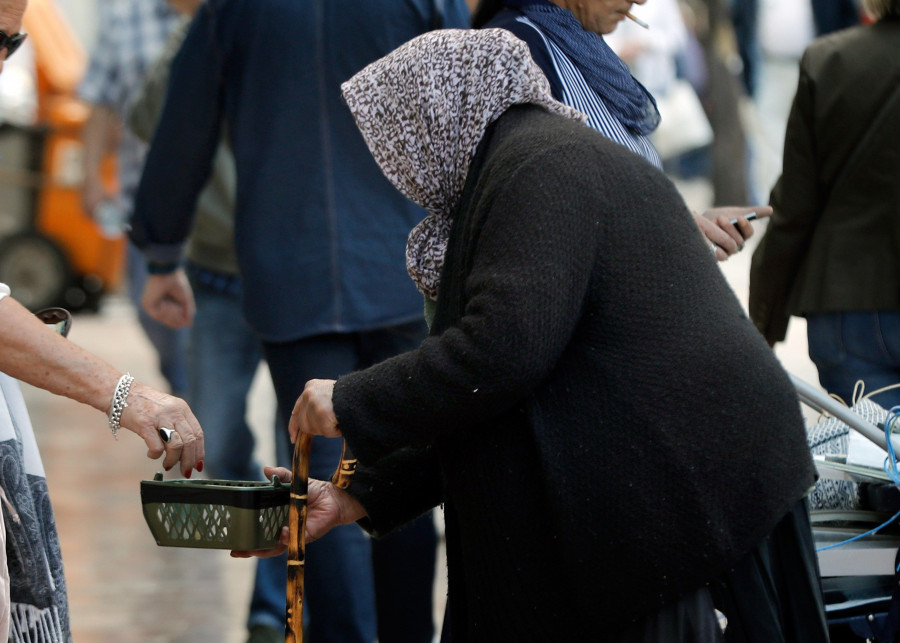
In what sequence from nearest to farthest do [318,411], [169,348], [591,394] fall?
[591,394] → [318,411] → [169,348]

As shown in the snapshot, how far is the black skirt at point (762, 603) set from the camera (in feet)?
7.12

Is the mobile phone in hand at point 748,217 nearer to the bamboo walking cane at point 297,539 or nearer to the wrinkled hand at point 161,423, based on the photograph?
the bamboo walking cane at point 297,539

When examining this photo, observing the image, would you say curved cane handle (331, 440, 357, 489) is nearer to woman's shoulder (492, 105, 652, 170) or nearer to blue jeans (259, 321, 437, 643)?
woman's shoulder (492, 105, 652, 170)

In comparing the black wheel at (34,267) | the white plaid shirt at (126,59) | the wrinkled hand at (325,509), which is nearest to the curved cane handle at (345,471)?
the wrinkled hand at (325,509)

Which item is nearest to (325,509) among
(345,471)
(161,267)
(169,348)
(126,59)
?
(345,471)

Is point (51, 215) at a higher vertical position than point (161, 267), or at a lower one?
lower

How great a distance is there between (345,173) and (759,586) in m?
1.75

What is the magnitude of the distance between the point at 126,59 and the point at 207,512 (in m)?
4.07

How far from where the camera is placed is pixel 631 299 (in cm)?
208

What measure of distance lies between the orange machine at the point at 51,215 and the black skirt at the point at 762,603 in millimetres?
8744

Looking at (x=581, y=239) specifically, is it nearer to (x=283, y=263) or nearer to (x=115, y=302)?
(x=283, y=263)

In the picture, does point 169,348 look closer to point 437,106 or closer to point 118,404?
point 118,404

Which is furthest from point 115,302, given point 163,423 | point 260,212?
point 163,423

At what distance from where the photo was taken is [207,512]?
94.0 inches
